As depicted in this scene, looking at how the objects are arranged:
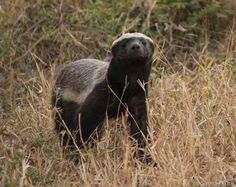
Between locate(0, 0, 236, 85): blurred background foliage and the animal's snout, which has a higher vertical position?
the animal's snout

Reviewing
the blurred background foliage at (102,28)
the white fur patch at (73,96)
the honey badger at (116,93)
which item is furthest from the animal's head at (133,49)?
the blurred background foliage at (102,28)

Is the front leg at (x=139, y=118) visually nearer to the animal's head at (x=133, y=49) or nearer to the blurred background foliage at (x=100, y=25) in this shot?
the animal's head at (x=133, y=49)

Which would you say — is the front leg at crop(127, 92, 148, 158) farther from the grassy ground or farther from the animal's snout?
the animal's snout

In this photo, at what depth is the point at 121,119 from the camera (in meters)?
6.77

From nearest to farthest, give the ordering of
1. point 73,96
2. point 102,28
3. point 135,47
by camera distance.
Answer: point 135,47 → point 73,96 → point 102,28

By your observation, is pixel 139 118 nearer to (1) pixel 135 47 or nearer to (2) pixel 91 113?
(2) pixel 91 113

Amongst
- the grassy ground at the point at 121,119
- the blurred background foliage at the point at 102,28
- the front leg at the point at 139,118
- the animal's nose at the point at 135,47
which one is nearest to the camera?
the grassy ground at the point at 121,119

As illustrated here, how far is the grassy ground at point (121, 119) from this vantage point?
5.88 metres

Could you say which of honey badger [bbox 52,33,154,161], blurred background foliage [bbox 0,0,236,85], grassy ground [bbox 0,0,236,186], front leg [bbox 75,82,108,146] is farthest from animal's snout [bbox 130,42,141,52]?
blurred background foliage [bbox 0,0,236,85]

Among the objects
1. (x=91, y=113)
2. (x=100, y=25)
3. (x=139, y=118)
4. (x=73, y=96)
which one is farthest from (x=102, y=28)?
(x=91, y=113)

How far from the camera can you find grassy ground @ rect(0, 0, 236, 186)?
Answer: 19.3ft

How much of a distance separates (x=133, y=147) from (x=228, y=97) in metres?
1.26

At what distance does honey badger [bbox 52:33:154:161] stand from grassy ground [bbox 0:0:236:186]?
131mm

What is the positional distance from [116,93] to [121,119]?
454 millimetres
